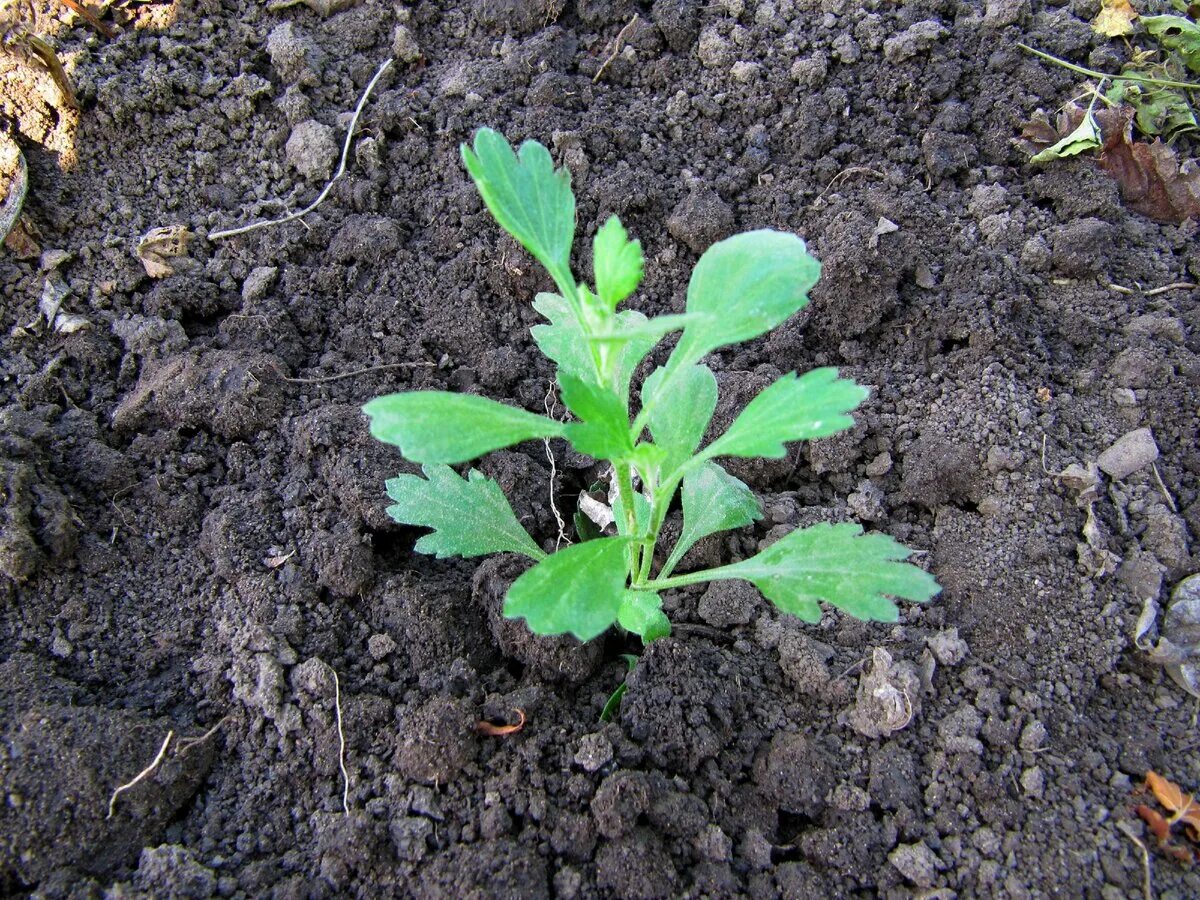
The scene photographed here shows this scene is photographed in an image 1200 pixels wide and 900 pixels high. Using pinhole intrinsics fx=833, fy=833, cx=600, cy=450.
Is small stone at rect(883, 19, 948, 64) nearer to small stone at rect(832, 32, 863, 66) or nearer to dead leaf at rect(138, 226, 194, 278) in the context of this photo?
small stone at rect(832, 32, 863, 66)

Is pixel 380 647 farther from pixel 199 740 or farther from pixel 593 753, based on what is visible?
pixel 593 753

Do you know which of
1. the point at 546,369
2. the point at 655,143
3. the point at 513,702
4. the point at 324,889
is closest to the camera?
the point at 324,889

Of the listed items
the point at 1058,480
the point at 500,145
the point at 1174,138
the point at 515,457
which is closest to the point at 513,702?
the point at 515,457

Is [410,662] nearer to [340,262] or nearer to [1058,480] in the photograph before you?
[340,262]

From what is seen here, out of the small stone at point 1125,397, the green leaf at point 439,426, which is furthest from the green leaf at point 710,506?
the small stone at point 1125,397

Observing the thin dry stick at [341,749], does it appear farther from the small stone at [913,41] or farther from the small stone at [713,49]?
the small stone at [913,41]

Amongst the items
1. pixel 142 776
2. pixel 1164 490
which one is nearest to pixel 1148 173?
pixel 1164 490

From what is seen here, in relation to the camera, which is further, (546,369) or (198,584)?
(546,369)
